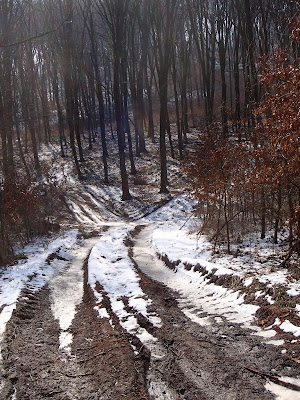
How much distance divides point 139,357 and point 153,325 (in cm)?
97

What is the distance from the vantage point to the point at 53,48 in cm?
2866

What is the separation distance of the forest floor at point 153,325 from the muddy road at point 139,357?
0.01 metres

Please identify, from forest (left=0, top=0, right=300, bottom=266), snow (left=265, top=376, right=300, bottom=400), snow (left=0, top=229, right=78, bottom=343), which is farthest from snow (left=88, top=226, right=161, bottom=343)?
forest (left=0, top=0, right=300, bottom=266)

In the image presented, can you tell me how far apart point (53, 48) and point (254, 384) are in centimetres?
3041

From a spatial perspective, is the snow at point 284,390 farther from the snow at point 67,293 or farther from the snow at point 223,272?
the snow at point 67,293

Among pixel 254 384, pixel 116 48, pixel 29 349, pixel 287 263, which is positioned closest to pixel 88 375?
pixel 29 349

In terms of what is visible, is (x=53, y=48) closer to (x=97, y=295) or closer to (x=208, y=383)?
(x=97, y=295)

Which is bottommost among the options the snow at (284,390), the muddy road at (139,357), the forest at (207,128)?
the muddy road at (139,357)

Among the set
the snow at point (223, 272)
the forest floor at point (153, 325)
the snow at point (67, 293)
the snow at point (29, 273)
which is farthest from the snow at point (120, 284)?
the snow at point (29, 273)

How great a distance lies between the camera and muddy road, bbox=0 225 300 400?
3.50m

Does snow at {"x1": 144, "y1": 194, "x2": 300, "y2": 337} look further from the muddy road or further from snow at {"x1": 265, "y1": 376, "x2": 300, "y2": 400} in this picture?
snow at {"x1": 265, "y1": 376, "x2": 300, "y2": 400}

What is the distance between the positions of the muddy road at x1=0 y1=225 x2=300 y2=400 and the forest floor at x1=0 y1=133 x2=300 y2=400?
14mm

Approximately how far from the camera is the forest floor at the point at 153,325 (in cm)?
360

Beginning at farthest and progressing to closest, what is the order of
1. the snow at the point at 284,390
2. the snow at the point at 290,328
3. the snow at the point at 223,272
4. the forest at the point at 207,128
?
the forest at the point at 207,128, the snow at the point at 223,272, the snow at the point at 290,328, the snow at the point at 284,390
